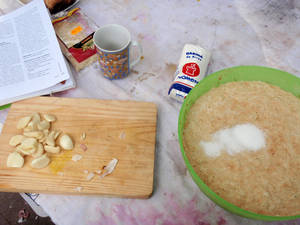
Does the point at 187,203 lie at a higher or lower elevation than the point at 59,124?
lower

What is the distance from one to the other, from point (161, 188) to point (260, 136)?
0.98 feet

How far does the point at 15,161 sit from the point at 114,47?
0.45 meters

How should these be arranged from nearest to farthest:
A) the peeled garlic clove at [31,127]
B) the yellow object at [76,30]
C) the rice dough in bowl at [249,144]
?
1. the rice dough in bowl at [249,144]
2. the peeled garlic clove at [31,127]
3. the yellow object at [76,30]

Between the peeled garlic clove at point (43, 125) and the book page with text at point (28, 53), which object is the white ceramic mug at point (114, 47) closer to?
the book page with text at point (28, 53)

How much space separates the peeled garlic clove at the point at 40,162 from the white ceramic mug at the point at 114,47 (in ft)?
1.10

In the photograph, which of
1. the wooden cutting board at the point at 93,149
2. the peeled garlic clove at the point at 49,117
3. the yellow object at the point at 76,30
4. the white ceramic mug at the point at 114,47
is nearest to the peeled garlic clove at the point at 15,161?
the wooden cutting board at the point at 93,149

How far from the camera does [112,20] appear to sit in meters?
0.89

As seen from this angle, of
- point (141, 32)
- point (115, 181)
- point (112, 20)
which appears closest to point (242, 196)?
point (115, 181)

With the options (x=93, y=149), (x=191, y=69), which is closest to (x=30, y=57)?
(x=93, y=149)

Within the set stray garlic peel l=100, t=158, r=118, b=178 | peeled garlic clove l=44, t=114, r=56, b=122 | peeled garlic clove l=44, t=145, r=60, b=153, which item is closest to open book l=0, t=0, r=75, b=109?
peeled garlic clove l=44, t=114, r=56, b=122

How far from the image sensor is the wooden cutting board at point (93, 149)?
1.82 ft

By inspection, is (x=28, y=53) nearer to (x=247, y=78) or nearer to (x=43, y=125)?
(x=43, y=125)

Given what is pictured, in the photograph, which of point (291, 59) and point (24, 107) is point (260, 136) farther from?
point (24, 107)

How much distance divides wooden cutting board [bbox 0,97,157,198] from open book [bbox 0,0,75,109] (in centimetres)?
5
